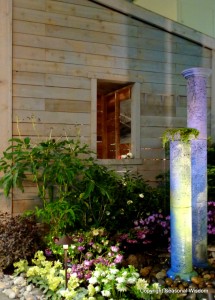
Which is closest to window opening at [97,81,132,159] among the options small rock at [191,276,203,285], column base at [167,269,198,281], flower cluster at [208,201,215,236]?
flower cluster at [208,201,215,236]

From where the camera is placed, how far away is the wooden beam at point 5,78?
534cm

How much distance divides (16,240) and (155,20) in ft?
13.6

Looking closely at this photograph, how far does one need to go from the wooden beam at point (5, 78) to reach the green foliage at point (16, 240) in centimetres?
46

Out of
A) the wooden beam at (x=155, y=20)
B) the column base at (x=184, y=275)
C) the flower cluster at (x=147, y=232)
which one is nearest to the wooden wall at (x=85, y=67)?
the wooden beam at (x=155, y=20)

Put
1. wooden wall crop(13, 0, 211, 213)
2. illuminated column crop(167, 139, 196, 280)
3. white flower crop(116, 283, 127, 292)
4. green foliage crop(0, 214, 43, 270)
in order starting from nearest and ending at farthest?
1. white flower crop(116, 283, 127, 292)
2. illuminated column crop(167, 139, 196, 280)
3. green foliage crop(0, 214, 43, 270)
4. wooden wall crop(13, 0, 211, 213)

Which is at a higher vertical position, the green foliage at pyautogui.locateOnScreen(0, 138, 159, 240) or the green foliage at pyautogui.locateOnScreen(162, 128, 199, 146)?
the green foliage at pyautogui.locateOnScreen(162, 128, 199, 146)

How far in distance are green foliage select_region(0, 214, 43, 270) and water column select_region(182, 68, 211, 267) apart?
2.09 meters

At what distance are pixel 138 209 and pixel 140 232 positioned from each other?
0.53m

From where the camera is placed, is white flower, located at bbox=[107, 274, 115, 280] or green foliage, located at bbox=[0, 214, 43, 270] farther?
green foliage, located at bbox=[0, 214, 43, 270]

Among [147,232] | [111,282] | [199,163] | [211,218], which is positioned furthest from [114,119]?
[111,282]

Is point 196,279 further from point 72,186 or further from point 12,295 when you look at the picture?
point 72,186

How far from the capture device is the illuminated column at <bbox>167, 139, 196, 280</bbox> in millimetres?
3887

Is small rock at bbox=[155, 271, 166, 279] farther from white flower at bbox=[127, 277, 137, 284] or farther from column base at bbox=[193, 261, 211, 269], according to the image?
white flower at bbox=[127, 277, 137, 284]

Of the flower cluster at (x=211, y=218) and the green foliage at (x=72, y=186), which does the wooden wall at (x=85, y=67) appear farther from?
the flower cluster at (x=211, y=218)
